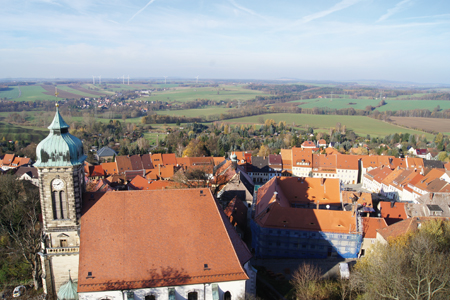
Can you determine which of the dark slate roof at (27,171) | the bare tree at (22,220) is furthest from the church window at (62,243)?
the dark slate roof at (27,171)

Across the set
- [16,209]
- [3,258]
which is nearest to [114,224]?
[3,258]

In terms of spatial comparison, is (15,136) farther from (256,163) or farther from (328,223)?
(328,223)

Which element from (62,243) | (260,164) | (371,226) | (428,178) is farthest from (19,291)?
(428,178)

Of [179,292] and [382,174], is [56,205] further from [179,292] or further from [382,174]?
[382,174]

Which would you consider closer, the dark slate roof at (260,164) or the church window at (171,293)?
the church window at (171,293)

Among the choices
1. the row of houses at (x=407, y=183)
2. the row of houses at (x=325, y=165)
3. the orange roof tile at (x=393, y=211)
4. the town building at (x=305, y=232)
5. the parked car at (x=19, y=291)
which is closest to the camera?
the parked car at (x=19, y=291)

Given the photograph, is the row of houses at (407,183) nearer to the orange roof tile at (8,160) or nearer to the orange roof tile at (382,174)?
the orange roof tile at (382,174)
